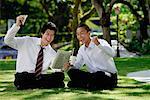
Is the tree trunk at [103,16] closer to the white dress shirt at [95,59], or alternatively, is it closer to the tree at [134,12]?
the tree at [134,12]

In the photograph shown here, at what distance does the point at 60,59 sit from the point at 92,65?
1.94 feet

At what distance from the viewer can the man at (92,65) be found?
25.1 feet

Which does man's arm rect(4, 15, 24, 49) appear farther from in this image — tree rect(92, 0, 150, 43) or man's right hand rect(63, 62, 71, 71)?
tree rect(92, 0, 150, 43)

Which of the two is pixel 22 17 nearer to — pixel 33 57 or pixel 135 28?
pixel 33 57

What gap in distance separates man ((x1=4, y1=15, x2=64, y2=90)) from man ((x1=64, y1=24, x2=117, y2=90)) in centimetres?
34

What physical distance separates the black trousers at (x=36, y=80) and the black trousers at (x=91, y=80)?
0.90 feet

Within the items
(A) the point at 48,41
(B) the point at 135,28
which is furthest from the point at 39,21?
(A) the point at 48,41

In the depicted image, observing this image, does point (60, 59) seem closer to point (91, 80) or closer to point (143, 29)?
point (91, 80)

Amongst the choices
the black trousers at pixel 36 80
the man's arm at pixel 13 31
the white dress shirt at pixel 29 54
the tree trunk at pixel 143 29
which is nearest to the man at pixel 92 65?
the black trousers at pixel 36 80

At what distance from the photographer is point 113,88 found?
7996mm

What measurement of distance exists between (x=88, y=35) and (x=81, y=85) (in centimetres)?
92

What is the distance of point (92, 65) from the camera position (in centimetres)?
787

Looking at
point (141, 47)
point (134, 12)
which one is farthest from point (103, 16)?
point (134, 12)

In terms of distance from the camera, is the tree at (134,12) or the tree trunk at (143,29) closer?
the tree at (134,12)
